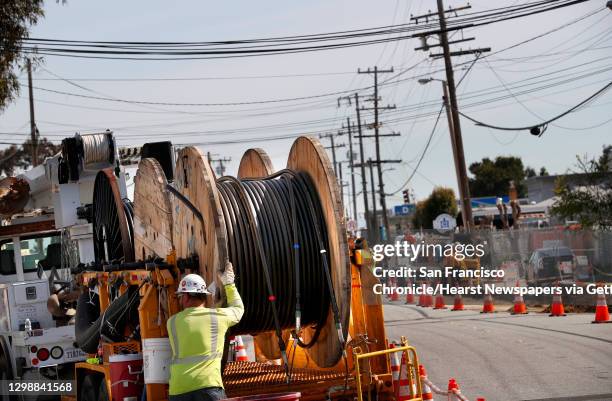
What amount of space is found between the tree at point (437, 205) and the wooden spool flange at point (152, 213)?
9042 centimetres

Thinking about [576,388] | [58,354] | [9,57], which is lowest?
[576,388]

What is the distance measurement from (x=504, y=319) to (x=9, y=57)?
1342cm

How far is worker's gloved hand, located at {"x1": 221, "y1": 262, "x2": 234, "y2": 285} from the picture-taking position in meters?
8.30

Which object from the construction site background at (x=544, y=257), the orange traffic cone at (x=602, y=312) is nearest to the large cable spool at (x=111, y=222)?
the orange traffic cone at (x=602, y=312)

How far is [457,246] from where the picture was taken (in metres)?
32.7

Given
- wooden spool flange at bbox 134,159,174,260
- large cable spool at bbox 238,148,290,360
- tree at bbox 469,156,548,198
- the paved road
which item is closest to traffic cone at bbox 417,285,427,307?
the paved road

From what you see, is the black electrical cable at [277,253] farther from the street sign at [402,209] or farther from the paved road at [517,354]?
the street sign at [402,209]

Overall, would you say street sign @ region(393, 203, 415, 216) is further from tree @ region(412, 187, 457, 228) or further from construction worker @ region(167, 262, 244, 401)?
construction worker @ region(167, 262, 244, 401)

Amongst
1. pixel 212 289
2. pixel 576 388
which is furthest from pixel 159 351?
pixel 576 388

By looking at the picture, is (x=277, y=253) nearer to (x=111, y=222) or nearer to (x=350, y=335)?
(x=350, y=335)

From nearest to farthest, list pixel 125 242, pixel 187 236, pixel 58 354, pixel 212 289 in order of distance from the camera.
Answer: pixel 212 289, pixel 187 236, pixel 125 242, pixel 58 354

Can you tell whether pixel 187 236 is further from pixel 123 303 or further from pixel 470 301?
pixel 470 301

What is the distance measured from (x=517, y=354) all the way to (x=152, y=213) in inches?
336

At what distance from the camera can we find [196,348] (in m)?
7.84
